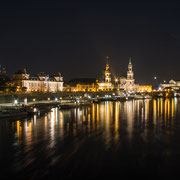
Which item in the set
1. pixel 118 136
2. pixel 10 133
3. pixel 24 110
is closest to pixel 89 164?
pixel 118 136

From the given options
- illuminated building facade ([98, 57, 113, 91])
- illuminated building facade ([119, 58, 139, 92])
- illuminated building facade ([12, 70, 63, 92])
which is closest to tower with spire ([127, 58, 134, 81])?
illuminated building facade ([119, 58, 139, 92])

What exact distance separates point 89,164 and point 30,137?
8.18 metres

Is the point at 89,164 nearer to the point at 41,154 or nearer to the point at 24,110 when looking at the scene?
the point at 41,154

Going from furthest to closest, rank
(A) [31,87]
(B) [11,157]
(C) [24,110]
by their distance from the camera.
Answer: (A) [31,87] → (C) [24,110] → (B) [11,157]

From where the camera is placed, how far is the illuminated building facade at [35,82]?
82.9 meters

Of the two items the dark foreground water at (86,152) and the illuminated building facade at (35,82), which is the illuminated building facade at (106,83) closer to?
the illuminated building facade at (35,82)

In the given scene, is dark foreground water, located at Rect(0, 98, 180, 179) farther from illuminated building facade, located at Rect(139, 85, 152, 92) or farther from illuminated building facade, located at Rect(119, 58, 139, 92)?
illuminated building facade, located at Rect(139, 85, 152, 92)

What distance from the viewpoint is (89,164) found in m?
13.4

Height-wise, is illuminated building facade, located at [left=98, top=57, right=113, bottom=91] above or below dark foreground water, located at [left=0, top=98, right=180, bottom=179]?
above

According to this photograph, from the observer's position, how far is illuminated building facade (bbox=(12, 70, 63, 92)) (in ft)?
272

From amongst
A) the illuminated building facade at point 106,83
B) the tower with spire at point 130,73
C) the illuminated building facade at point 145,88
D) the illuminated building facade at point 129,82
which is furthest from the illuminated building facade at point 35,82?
the illuminated building facade at point 145,88

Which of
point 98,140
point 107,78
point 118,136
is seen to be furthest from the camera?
point 107,78

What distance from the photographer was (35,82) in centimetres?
8725

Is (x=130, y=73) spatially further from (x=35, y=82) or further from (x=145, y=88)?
(x=35, y=82)
